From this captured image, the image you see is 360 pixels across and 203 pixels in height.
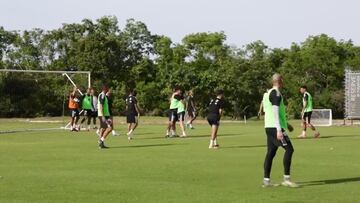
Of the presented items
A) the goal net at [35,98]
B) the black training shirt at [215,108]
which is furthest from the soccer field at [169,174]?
the goal net at [35,98]

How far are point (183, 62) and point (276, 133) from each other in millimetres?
58471

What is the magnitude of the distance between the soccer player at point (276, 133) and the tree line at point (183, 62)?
45730 millimetres

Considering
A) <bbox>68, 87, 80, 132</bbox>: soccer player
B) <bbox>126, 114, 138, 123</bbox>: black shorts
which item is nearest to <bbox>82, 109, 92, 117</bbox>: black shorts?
<bbox>68, 87, 80, 132</bbox>: soccer player

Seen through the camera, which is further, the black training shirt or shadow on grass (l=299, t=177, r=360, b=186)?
the black training shirt

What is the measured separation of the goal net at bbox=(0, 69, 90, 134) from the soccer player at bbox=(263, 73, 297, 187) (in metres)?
27.5

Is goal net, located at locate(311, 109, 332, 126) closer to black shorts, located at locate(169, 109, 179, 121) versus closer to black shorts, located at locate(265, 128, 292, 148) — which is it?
black shorts, located at locate(169, 109, 179, 121)

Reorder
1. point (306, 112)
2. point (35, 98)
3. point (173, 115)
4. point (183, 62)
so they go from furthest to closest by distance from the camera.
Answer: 1. point (183, 62)
2. point (35, 98)
3. point (173, 115)
4. point (306, 112)

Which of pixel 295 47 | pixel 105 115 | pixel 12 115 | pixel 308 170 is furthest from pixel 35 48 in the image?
pixel 308 170

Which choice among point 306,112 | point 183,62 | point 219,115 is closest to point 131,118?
point 219,115

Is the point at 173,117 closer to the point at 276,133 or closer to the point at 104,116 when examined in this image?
the point at 104,116

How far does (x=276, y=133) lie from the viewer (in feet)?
38.7

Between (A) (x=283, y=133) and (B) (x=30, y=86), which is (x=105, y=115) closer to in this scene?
(A) (x=283, y=133)

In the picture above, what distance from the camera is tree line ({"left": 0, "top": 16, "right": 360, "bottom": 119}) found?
202 feet

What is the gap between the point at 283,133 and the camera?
38.8ft
